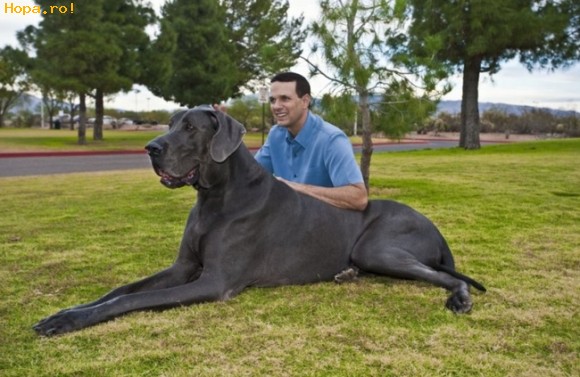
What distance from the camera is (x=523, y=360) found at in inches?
106

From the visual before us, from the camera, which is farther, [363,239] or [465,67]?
[465,67]

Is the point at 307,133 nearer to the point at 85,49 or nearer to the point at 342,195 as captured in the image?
the point at 342,195

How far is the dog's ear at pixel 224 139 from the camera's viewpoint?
11.2ft

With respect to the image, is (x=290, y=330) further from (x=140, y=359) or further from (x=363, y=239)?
(x=363, y=239)

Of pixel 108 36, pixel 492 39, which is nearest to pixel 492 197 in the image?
pixel 492 39

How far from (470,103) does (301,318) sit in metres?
24.7

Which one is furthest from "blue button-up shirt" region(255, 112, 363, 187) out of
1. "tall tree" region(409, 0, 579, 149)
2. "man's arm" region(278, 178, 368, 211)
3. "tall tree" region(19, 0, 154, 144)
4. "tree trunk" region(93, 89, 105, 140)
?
"tree trunk" region(93, 89, 105, 140)

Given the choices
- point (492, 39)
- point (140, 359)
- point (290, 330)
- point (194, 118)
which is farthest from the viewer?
point (492, 39)

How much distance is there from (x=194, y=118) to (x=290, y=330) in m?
1.32

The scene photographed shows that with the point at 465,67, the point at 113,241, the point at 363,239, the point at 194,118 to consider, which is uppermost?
the point at 465,67

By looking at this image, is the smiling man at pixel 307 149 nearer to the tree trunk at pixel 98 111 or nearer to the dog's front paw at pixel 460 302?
the dog's front paw at pixel 460 302

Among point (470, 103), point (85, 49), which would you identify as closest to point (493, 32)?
point (470, 103)

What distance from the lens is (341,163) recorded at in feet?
14.2

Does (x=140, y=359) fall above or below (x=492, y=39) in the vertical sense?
below
